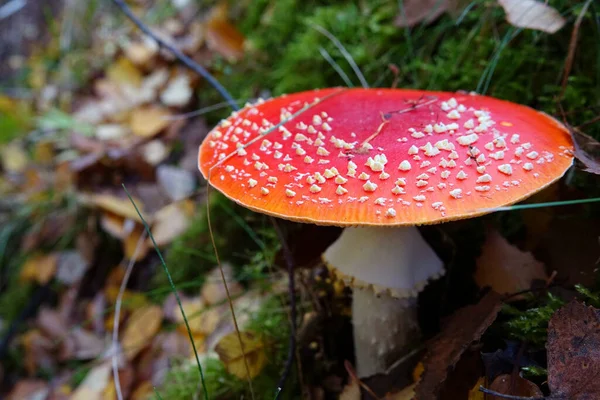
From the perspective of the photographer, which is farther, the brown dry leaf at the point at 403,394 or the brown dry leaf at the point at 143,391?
the brown dry leaf at the point at 143,391

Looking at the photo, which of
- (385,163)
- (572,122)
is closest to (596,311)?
(385,163)

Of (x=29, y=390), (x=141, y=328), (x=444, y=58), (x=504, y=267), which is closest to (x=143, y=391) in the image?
(x=141, y=328)

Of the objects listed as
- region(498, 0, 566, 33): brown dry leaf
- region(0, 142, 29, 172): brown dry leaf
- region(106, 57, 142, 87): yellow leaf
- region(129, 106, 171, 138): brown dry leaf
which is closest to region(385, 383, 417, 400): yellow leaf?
region(498, 0, 566, 33): brown dry leaf

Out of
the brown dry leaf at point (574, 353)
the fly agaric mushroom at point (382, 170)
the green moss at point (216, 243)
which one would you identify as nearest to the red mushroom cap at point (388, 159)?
Answer: the fly agaric mushroom at point (382, 170)

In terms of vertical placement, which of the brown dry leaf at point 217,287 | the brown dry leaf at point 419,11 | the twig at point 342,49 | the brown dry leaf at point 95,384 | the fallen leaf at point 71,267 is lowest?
the brown dry leaf at point 95,384

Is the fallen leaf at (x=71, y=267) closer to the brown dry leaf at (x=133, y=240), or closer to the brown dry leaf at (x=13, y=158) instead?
the brown dry leaf at (x=133, y=240)

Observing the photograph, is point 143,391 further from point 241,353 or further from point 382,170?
point 382,170
